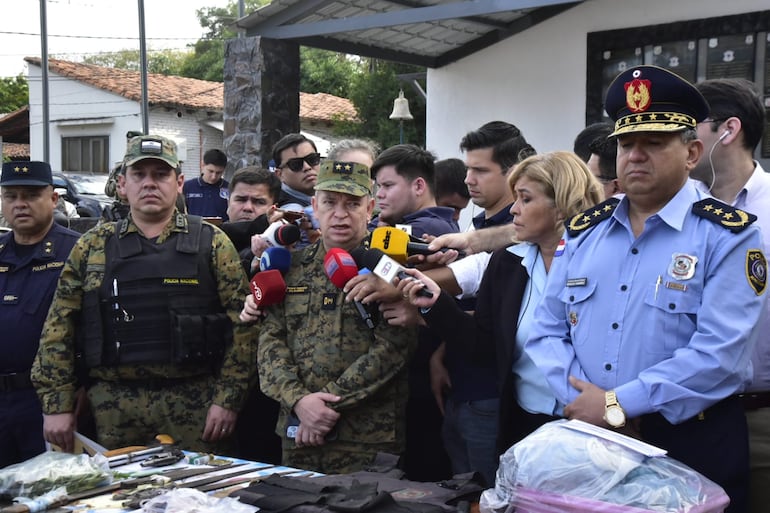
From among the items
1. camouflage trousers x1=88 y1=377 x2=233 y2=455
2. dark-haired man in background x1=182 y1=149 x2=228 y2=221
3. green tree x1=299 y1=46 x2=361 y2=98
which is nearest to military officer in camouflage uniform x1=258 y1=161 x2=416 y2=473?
camouflage trousers x1=88 y1=377 x2=233 y2=455

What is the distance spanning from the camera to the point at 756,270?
7.66 feet

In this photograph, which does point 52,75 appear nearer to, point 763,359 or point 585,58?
point 585,58

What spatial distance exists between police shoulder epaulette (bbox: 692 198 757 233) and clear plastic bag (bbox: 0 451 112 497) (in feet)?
7.33

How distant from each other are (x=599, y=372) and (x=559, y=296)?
299mm

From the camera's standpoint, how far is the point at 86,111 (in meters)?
31.3

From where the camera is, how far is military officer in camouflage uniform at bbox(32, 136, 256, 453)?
12.1 feet

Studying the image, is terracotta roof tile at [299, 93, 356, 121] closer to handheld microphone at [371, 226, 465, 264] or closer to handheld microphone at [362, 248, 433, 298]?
handheld microphone at [371, 226, 465, 264]

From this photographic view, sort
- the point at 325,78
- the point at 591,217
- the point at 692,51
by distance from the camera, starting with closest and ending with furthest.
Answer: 1. the point at 591,217
2. the point at 692,51
3. the point at 325,78

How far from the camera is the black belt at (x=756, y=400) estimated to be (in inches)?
106

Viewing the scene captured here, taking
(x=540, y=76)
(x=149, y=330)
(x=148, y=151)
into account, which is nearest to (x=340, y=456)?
(x=149, y=330)

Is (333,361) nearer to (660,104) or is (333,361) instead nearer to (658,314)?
(658,314)

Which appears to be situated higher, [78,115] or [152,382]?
Result: [78,115]

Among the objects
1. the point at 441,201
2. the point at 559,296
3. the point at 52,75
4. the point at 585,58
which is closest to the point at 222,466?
the point at 559,296

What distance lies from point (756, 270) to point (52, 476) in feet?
7.96
